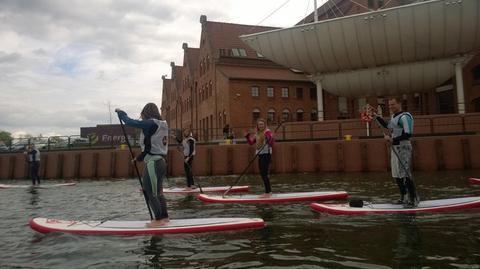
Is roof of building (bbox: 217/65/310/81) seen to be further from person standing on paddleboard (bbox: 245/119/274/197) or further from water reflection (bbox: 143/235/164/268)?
water reflection (bbox: 143/235/164/268)

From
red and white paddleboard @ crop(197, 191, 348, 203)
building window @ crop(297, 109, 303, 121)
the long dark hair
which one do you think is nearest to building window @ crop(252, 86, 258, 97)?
building window @ crop(297, 109, 303, 121)

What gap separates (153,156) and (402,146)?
498cm

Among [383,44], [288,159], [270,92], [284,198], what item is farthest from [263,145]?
[270,92]

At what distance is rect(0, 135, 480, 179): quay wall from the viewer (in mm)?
22344

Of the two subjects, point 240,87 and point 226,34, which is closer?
point 240,87

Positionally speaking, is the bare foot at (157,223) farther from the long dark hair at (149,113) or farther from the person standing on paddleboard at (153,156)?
the long dark hair at (149,113)

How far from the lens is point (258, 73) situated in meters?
46.1

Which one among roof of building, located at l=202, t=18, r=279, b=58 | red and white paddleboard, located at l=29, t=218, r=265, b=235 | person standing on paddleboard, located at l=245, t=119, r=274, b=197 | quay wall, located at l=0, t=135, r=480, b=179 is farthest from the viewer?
roof of building, located at l=202, t=18, r=279, b=58

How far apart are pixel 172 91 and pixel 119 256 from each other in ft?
233

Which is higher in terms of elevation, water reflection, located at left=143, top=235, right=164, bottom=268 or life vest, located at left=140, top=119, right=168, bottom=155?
life vest, located at left=140, top=119, right=168, bottom=155

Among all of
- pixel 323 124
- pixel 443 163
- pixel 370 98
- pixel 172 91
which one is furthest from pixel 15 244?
pixel 172 91

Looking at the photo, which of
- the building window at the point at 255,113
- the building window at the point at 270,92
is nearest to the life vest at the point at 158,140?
the building window at the point at 255,113

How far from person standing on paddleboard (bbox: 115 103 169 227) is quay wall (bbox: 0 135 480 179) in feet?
56.5

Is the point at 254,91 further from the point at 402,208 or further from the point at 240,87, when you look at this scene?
the point at 402,208
